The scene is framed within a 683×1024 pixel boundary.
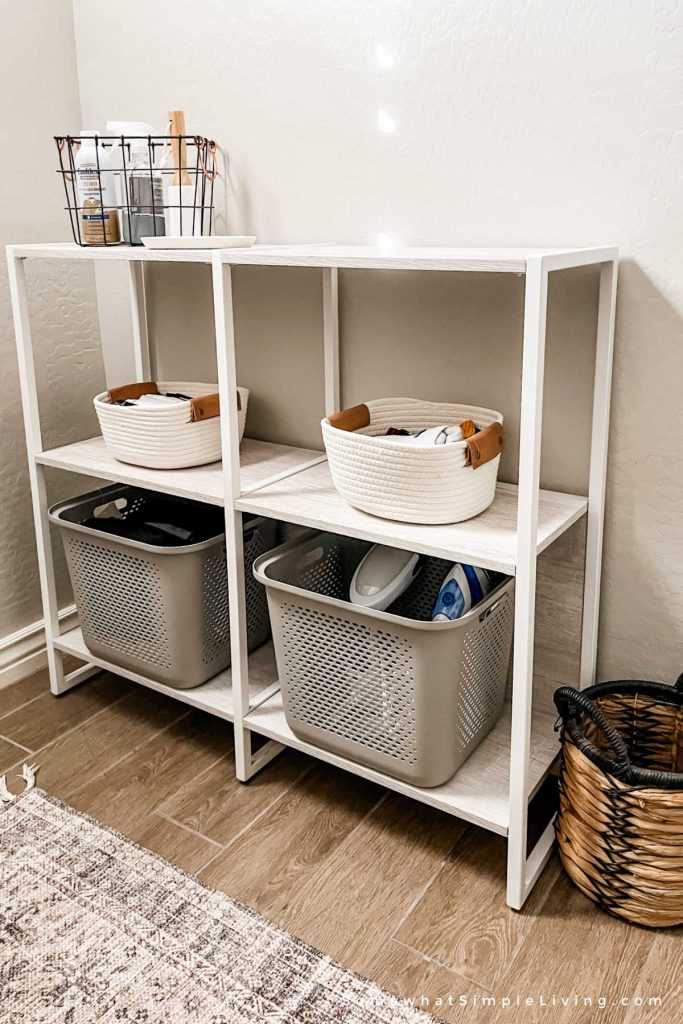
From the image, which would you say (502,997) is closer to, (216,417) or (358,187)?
(216,417)

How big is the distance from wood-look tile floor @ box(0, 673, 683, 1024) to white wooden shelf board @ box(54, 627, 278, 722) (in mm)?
116

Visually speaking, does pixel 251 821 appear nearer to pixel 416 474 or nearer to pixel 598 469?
pixel 416 474

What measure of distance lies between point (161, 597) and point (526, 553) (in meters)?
0.75

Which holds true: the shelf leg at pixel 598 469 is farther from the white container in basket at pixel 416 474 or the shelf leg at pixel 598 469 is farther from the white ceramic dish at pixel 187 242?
the white ceramic dish at pixel 187 242

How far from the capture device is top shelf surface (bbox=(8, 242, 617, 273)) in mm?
1098

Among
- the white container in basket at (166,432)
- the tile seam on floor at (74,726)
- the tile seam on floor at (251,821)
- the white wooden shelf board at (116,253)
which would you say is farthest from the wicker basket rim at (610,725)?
the tile seam on floor at (74,726)

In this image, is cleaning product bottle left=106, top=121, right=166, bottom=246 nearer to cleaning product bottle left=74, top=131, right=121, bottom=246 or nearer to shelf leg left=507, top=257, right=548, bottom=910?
cleaning product bottle left=74, top=131, right=121, bottom=246

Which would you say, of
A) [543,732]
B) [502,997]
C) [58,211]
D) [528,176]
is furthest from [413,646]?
[58,211]

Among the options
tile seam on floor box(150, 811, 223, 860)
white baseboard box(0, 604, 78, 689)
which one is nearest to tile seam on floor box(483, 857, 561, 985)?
tile seam on floor box(150, 811, 223, 860)

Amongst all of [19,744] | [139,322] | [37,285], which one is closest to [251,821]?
[19,744]

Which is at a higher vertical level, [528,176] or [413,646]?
[528,176]

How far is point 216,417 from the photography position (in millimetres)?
1634

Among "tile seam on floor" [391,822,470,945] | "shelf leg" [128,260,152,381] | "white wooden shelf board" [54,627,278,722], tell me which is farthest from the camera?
"shelf leg" [128,260,152,381]

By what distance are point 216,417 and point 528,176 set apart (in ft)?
2.26
